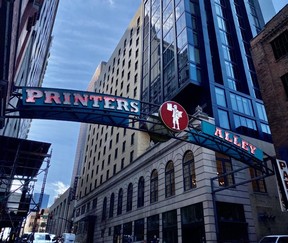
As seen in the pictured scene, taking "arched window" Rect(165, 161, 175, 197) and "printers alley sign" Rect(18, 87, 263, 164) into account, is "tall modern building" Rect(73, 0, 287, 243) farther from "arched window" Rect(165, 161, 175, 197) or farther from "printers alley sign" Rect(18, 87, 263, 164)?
"printers alley sign" Rect(18, 87, 263, 164)

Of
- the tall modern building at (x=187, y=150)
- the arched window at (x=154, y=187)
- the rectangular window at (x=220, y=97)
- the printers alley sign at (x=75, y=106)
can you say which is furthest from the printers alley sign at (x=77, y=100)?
the rectangular window at (x=220, y=97)

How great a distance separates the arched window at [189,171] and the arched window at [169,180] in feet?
6.72

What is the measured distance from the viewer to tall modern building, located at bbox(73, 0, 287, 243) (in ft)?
70.7

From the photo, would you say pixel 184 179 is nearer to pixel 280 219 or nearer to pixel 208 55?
pixel 280 219

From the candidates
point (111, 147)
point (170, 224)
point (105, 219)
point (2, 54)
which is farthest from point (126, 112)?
point (111, 147)

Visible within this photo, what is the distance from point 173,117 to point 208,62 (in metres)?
19.0

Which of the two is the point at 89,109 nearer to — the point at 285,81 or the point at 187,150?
the point at 187,150

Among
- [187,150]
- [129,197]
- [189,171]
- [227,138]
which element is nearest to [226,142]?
[227,138]

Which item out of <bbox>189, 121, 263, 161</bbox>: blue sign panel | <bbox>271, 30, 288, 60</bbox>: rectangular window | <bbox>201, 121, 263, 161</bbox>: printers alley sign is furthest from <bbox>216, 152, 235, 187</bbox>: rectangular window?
<bbox>271, 30, 288, 60</bbox>: rectangular window

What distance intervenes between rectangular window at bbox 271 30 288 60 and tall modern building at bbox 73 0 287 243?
26.3 feet

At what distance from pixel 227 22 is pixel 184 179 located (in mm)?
27196

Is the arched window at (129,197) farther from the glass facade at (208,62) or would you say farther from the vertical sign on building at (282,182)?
the vertical sign on building at (282,182)

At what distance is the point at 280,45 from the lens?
Answer: 20125 mm

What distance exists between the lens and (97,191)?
45.4 m
